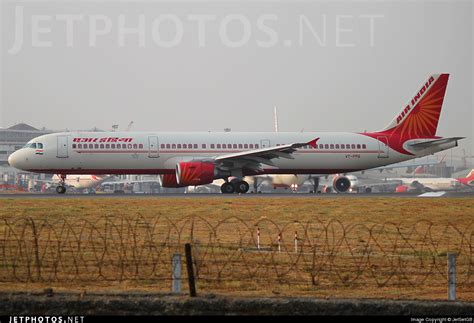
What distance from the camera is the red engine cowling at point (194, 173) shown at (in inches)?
1951

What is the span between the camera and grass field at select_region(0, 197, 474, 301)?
19406 mm

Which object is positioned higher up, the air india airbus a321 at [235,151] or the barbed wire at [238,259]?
the air india airbus a321 at [235,151]

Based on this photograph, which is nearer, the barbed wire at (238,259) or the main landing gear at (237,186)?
the barbed wire at (238,259)

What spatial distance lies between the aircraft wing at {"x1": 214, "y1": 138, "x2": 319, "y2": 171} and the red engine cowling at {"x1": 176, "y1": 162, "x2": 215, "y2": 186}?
1024 millimetres

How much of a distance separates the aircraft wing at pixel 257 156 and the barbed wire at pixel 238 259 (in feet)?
71.1

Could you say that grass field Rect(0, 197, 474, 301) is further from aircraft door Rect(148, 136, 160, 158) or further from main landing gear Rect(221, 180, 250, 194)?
main landing gear Rect(221, 180, 250, 194)

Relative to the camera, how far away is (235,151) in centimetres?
5225

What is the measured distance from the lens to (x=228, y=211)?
3584 cm

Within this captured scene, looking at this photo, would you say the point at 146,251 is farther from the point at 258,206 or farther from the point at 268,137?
the point at 268,137

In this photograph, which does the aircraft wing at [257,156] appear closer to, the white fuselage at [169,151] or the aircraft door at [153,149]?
the white fuselage at [169,151]

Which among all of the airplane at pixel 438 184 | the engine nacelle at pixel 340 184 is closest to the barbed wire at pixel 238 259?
the engine nacelle at pixel 340 184

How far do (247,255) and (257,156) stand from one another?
2802 cm

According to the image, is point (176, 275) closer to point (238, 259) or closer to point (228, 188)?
point (238, 259)

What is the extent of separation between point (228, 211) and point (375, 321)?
2107cm
